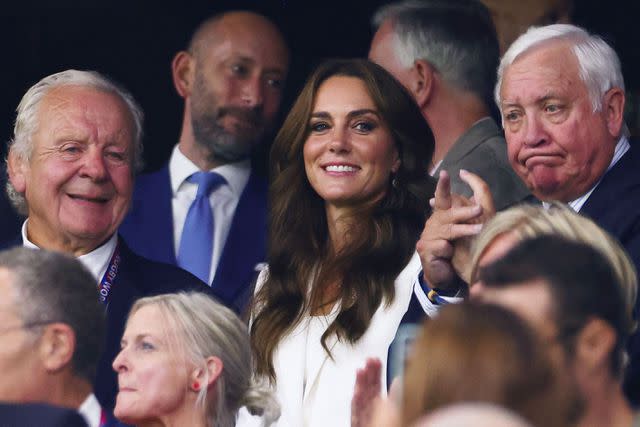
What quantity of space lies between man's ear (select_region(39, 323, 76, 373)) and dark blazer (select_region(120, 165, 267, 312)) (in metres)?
1.77

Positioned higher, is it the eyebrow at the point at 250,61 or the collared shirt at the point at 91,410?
the eyebrow at the point at 250,61

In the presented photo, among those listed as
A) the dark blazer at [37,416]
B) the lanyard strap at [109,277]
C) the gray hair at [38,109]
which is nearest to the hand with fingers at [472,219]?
the lanyard strap at [109,277]

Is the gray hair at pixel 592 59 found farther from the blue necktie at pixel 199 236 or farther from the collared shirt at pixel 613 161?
the blue necktie at pixel 199 236

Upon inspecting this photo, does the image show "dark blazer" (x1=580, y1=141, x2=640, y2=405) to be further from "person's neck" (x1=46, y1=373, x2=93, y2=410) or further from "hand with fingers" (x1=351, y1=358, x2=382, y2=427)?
"person's neck" (x1=46, y1=373, x2=93, y2=410)

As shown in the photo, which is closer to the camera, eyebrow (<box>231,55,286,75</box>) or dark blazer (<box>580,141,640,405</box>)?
dark blazer (<box>580,141,640,405</box>)

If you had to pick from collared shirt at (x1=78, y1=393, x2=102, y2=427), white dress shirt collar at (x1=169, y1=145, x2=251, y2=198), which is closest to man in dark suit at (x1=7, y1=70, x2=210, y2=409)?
white dress shirt collar at (x1=169, y1=145, x2=251, y2=198)

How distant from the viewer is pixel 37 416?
10.4 ft

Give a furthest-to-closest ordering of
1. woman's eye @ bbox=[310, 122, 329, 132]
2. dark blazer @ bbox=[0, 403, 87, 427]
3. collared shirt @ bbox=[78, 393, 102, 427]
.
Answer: woman's eye @ bbox=[310, 122, 329, 132], collared shirt @ bbox=[78, 393, 102, 427], dark blazer @ bbox=[0, 403, 87, 427]

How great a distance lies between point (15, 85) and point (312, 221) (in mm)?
2184

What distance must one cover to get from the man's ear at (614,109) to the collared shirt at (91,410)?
1687 millimetres

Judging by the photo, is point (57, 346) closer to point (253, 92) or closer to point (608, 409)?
point (608, 409)

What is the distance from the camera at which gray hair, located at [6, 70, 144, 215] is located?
5230 mm

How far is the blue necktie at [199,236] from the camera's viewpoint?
19.0 ft

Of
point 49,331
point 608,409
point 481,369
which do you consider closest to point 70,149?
point 49,331
